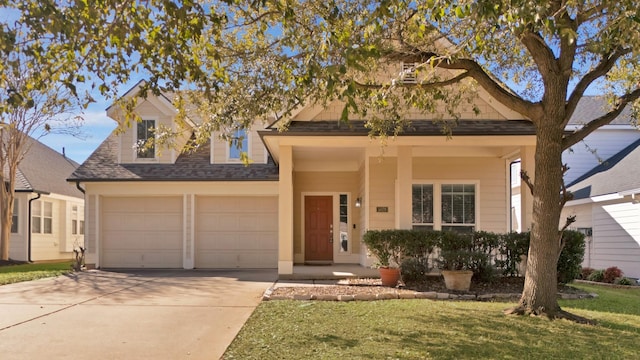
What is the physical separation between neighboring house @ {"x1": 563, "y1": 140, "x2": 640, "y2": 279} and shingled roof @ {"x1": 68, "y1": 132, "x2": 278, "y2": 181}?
10.3 meters

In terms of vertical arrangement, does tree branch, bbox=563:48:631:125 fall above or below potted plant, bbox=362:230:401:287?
above

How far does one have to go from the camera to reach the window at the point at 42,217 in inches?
831

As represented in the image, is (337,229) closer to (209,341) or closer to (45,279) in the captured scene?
(45,279)

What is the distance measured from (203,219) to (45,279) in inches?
191

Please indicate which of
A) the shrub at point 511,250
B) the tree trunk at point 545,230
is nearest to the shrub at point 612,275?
the shrub at point 511,250

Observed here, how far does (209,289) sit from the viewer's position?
10984 millimetres

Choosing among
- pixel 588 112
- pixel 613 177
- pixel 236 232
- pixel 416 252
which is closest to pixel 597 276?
pixel 613 177

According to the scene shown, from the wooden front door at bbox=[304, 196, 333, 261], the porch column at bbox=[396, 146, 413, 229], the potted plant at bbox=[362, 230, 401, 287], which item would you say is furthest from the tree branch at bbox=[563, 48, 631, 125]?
the wooden front door at bbox=[304, 196, 333, 261]

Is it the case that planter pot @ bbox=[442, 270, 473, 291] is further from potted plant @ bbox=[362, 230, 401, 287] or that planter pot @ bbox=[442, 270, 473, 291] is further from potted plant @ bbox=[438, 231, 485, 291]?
potted plant @ bbox=[362, 230, 401, 287]

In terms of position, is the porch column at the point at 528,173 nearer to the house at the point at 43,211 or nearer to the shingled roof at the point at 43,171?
the house at the point at 43,211

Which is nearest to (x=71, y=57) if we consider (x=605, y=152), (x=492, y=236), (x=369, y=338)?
(x=369, y=338)

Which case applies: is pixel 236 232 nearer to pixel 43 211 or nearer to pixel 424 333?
pixel 43 211

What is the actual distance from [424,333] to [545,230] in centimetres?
255

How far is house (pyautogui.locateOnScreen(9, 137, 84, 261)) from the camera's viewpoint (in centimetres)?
2048
